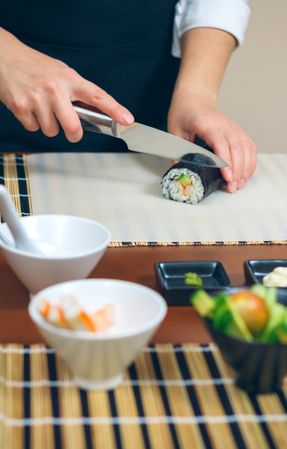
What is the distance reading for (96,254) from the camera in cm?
107

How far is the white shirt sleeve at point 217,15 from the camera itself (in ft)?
6.14

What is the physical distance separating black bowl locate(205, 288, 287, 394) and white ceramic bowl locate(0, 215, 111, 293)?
24 cm

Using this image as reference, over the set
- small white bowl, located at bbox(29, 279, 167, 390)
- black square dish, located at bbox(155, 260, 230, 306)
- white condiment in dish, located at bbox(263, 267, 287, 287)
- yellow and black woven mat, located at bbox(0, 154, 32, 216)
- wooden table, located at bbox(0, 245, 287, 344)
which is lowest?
yellow and black woven mat, located at bbox(0, 154, 32, 216)

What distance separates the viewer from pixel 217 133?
166 centimetres

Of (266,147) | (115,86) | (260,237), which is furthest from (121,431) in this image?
(266,147)

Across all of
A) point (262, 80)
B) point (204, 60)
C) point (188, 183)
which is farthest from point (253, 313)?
point (262, 80)

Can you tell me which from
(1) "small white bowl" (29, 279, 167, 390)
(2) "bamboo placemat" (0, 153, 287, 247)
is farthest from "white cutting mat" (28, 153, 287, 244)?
(1) "small white bowl" (29, 279, 167, 390)

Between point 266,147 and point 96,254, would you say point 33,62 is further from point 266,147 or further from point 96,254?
point 266,147

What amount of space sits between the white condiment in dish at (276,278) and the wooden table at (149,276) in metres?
0.06

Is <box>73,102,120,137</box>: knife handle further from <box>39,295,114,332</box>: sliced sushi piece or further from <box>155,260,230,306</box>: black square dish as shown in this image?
<box>39,295,114,332</box>: sliced sushi piece

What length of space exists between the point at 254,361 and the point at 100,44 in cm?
116

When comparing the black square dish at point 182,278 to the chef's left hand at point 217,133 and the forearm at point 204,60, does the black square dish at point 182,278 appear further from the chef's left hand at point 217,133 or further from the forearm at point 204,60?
the forearm at point 204,60

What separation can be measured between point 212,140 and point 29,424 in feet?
3.02

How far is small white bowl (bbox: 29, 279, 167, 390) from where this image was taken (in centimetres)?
85
